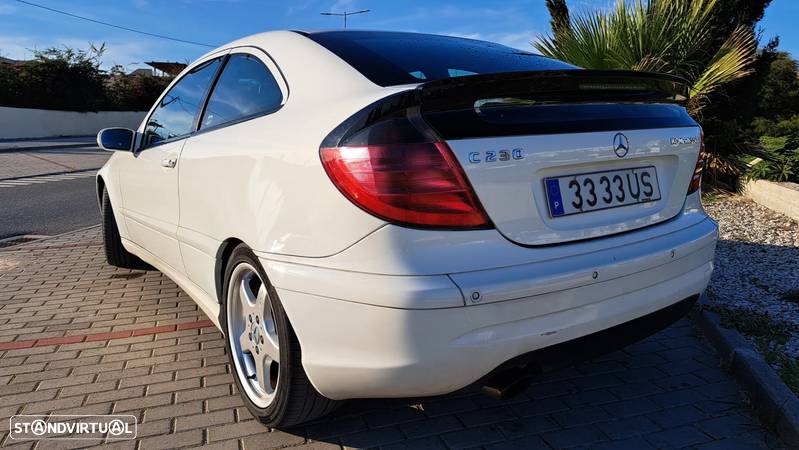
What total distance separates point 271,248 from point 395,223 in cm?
56

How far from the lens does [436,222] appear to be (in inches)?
73.2

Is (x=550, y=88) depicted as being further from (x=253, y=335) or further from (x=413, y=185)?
(x=253, y=335)

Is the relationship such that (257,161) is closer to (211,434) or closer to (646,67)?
(211,434)

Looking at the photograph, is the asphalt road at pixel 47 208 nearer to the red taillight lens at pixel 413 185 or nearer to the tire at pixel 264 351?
the tire at pixel 264 351

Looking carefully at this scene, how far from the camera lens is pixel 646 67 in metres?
6.77

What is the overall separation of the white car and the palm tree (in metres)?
4.87

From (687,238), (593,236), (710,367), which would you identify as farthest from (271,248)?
(710,367)

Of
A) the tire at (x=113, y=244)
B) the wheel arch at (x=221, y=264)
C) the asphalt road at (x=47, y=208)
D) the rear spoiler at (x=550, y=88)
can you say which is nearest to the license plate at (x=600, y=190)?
the rear spoiler at (x=550, y=88)

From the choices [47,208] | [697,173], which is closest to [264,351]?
[697,173]

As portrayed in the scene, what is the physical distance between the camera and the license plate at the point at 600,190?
204 centimetres

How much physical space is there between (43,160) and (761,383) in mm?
18814

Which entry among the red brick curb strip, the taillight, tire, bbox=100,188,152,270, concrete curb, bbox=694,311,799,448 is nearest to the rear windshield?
the taillight

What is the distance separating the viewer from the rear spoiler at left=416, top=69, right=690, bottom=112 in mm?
1933

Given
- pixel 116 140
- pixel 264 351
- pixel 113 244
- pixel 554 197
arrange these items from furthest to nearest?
pixel 113 244 < pixel 116 140 < pixel 264 351 < pixel 554 197
